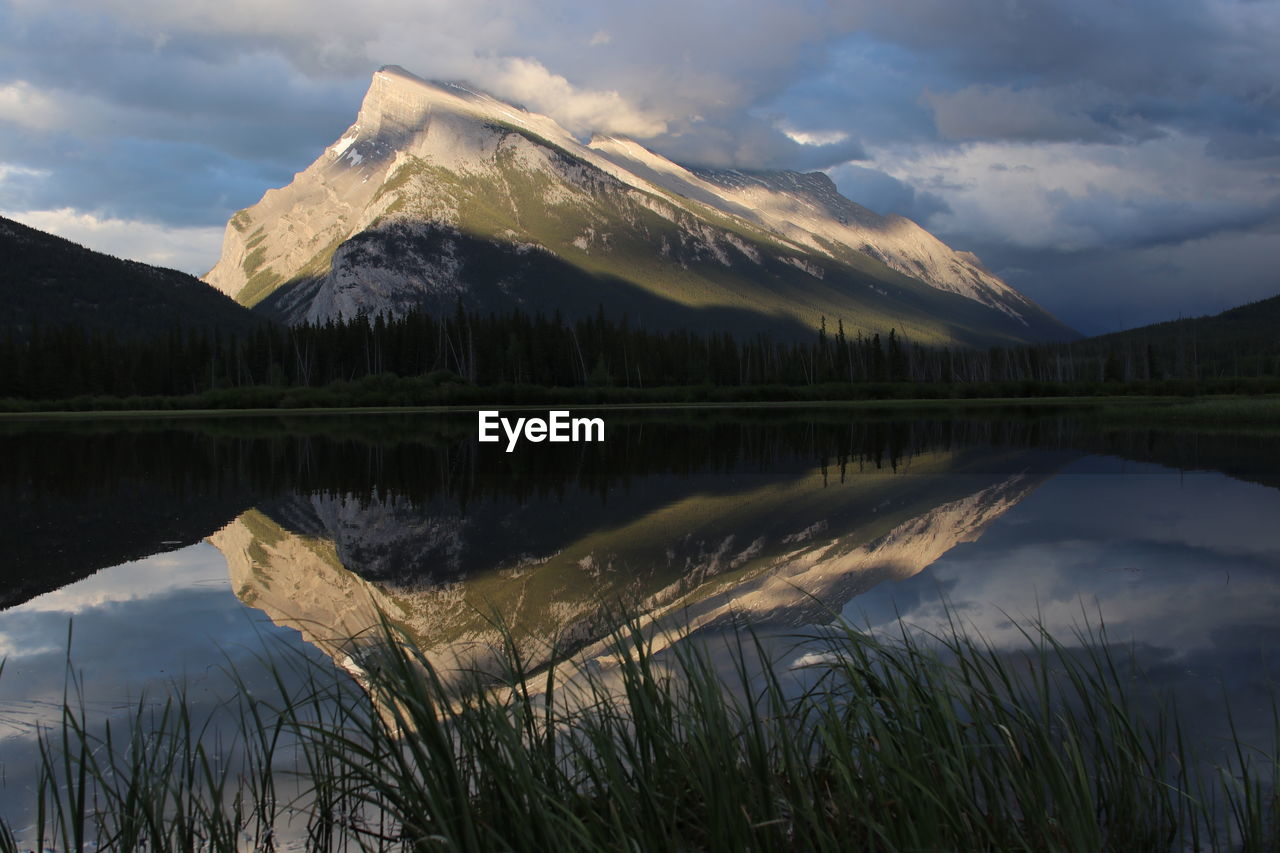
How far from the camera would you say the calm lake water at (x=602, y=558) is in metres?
9.11

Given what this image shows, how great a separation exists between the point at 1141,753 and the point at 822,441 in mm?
37554

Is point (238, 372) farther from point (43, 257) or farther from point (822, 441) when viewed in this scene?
point (822, 441)

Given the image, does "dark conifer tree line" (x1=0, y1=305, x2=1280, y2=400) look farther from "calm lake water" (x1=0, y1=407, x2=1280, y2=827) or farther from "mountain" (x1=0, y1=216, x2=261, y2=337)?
"calm lake water" (x1=0, y1=407, x2=1280, y2=827)

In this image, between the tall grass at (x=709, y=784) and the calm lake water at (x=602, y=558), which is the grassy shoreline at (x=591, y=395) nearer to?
the calm lake water at (x=602, y=558)

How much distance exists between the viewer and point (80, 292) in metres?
170

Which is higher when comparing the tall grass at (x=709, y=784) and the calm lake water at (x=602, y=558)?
the tall grass at (x=709, y=784)

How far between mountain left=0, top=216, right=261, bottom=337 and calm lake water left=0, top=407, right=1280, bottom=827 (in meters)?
153

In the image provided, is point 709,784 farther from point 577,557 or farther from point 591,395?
point 591,395

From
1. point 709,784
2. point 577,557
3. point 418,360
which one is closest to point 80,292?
point 418,360

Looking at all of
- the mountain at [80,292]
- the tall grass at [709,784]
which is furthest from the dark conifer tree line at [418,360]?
the tall grass at [709,784]

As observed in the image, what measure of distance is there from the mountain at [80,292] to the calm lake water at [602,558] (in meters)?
153

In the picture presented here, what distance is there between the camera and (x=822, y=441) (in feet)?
136

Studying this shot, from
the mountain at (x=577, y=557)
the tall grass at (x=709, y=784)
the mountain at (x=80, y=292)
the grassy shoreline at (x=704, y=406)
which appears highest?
the mountain at (x=80, y=292)

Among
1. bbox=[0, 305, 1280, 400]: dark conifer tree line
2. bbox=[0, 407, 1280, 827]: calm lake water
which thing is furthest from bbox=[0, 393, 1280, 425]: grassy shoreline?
bbox=[0, 407, 1280, 827]: calm lake water
